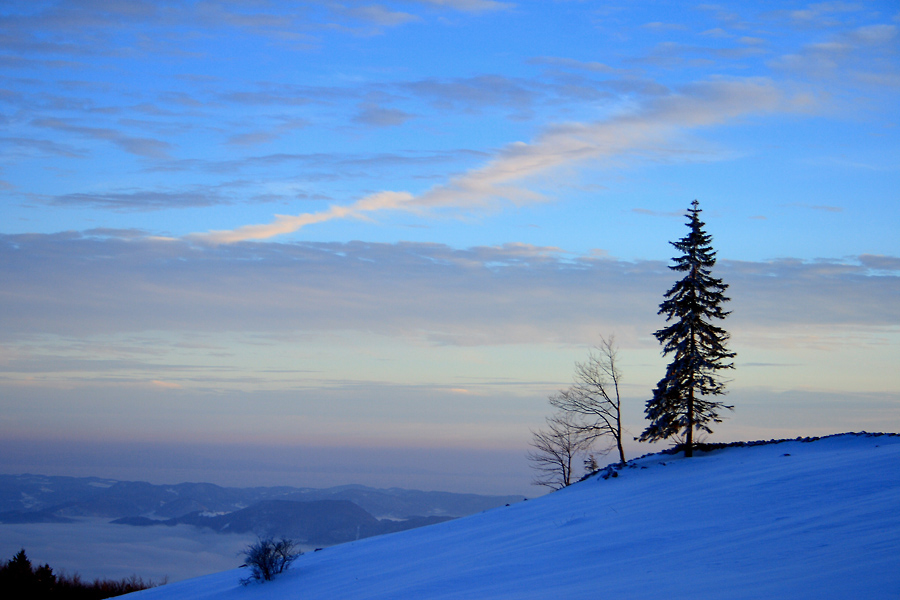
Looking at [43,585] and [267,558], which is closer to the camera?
[267,558]

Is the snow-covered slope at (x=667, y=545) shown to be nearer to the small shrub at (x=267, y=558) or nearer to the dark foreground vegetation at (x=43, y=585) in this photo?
the small shrub at (x=267, y=558)

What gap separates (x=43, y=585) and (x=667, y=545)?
2027 inches

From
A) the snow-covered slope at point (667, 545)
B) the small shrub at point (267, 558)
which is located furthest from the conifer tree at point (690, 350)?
the small shrub at point (267, 558)

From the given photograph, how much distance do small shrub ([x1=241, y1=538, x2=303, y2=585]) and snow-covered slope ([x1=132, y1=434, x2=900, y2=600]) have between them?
0.48m

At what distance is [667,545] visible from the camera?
1247cm

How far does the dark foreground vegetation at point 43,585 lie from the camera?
45.5 meters

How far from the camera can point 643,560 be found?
1164 cm

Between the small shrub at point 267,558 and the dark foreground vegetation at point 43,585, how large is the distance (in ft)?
98.1

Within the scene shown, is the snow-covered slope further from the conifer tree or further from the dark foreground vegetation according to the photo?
the dark foreground vegetation

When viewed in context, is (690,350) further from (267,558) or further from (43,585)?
(43,585)

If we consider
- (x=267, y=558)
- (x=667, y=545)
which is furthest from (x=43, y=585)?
(x=667, y=545)


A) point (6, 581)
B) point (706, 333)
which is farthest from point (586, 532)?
point (6, 581)

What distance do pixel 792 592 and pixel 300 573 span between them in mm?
15913

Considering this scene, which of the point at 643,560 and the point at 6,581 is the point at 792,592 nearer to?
the point at 643,560
